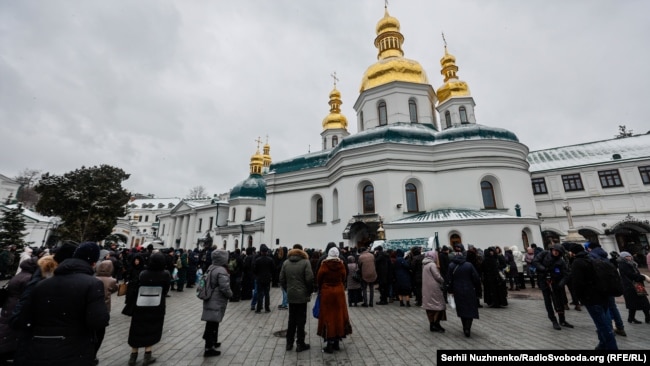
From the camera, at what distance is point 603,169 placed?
23438 millimetres

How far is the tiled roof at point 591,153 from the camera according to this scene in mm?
23359

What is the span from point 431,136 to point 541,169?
1293cm

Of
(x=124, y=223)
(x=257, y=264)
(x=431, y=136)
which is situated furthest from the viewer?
(x=124, y=223)

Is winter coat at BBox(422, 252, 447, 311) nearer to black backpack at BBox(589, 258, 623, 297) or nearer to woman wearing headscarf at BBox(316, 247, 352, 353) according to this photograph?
woman wearing headscarf at BBox(316, 247, 352, 353)

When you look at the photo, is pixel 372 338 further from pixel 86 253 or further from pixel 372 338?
pixel 86 253

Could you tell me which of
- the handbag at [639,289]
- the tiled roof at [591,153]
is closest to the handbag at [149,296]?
the handbag at [639,289]

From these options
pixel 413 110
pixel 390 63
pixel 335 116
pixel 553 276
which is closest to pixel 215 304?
pixel 553 276

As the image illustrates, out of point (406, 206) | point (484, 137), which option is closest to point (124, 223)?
point (406, 206)

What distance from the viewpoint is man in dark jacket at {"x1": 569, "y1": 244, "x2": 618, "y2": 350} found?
4.65 m

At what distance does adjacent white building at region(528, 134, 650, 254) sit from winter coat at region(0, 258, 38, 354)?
26.3m

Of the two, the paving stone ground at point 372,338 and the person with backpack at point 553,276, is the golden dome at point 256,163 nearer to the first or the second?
the paving stone ground at point 372,338

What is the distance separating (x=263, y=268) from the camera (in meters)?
8.39

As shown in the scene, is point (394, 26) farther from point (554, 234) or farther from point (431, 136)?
point (554, 234)

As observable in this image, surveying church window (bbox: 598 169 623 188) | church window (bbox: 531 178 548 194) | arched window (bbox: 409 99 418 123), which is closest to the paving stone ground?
arched window (bbox: 409 99 418 123)
